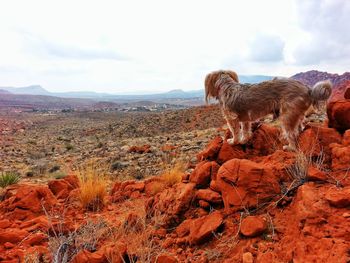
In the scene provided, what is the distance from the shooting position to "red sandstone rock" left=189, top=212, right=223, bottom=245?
13.5 ft

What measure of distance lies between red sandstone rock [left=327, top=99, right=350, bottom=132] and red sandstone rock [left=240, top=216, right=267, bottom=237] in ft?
7.69

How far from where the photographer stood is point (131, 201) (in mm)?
6758

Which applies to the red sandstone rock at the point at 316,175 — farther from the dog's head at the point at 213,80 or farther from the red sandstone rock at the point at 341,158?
the dog's head at the point at 213,80

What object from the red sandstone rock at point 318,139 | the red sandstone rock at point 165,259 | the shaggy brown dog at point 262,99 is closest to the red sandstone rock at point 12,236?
the red sandstone rock at point 165,259

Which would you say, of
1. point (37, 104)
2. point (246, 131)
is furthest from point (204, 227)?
point (37, 104)

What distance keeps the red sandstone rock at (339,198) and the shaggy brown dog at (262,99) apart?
1.67 metres

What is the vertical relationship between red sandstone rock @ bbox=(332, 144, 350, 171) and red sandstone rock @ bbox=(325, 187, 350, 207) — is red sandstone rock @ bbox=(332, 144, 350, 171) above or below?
above

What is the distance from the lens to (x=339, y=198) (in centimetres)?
348

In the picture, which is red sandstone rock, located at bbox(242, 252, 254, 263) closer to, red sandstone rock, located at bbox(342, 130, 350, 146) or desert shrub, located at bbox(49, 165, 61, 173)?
red sandstone rock, located at bbox(342, 130, 350, 146)

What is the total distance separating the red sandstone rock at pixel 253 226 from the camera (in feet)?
12.4

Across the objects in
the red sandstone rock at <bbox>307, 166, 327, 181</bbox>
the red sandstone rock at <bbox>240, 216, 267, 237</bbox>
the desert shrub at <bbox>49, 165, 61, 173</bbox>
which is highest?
the red sandstone rock at <bbox>307, 166, 327, 181</bbox>

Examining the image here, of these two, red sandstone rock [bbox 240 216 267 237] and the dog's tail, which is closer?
red sandstone rock [bbox 240 216 267 237]

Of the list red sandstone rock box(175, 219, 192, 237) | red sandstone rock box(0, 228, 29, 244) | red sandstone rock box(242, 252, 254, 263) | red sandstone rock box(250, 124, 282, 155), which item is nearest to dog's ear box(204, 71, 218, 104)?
red sandstone rock box(250, 124, 282, 155)

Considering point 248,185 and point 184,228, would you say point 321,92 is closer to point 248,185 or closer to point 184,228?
point 248,185
